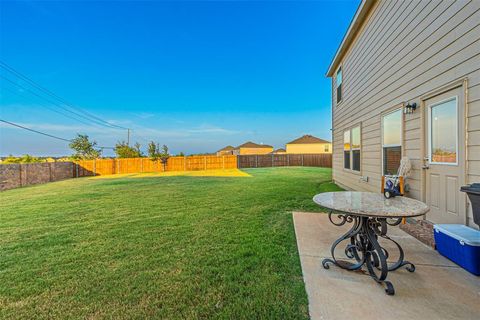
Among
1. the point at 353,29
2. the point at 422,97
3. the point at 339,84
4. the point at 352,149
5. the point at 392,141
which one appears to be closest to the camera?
Result: the point at 422,97

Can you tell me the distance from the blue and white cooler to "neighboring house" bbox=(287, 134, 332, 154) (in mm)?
32304

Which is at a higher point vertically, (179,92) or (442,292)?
(179,92)

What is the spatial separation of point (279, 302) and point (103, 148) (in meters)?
29.1

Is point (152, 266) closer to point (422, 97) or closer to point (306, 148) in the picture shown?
point (422, 97)

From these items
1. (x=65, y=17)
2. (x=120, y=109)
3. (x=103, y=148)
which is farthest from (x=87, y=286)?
(x=103, y=148)

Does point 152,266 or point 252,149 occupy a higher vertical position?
point 252,149

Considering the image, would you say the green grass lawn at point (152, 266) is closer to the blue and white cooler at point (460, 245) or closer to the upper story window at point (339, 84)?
the blue and white cooler at point (460, 245)

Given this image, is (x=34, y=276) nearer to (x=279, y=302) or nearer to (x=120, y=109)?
(x=279, y=302)

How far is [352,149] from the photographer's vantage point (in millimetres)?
6680

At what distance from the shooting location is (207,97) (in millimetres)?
20297

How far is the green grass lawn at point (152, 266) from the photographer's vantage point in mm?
1655

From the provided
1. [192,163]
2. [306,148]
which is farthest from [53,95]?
[306,148]

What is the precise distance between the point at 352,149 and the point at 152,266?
639cm

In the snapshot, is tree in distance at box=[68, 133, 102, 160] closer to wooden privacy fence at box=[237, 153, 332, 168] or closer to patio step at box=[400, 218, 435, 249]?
wooden privacy fence at box=[237, 153, 332, 168]
